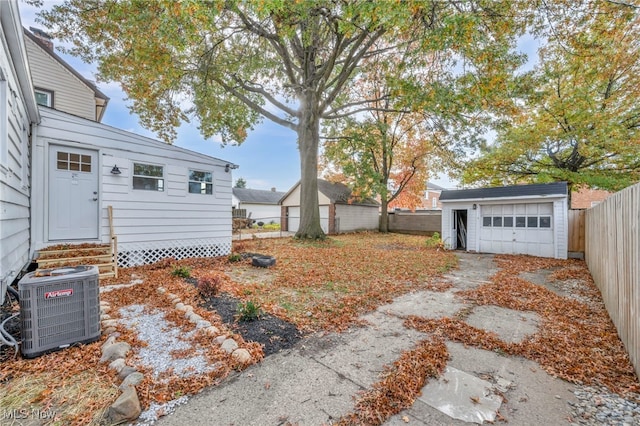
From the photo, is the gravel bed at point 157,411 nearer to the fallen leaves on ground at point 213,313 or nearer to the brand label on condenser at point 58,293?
the fallen leaves on ground at point 213,313

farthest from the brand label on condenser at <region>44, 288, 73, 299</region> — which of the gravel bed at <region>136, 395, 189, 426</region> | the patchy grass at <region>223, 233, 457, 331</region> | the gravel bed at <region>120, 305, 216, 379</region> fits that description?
the patchy grass at <region>223, 233, 457, 331</region>

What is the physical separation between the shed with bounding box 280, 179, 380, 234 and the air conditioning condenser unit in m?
16.2

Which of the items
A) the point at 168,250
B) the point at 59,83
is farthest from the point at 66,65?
the point at 168,250

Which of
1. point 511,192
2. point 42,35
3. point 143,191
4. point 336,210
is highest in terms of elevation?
point 42,35

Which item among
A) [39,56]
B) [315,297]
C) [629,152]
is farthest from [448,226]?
[39,56]

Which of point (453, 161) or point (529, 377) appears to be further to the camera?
point (453, 161)

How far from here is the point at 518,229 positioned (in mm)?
10445

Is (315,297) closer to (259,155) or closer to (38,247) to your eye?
(38,247)

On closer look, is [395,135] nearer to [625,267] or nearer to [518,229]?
[518,229]

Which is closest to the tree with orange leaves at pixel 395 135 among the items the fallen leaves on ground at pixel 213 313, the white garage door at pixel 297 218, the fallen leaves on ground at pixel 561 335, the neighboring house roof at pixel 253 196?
the white garage door at pixel 297 218

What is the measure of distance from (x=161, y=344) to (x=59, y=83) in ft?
43.1

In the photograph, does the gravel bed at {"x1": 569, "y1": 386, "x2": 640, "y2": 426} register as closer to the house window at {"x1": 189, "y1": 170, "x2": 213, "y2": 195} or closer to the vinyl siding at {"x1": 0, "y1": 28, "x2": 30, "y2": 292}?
the vinyl siding at {"x1": 0, "y1": 28, "x2": 30, "y2": 292}

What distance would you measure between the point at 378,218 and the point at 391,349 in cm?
Answer: 2008

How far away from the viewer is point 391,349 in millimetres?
2914
